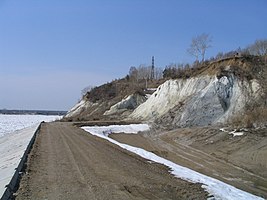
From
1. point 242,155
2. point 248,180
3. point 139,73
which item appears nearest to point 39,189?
point 248,180

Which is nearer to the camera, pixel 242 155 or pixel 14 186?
pixel 14 186

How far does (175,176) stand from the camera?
49.0ft

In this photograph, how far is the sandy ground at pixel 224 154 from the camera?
51.5ft

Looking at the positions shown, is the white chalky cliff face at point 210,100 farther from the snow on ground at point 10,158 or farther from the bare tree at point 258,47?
the bare tree at point 258,47

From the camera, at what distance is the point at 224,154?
22859mm

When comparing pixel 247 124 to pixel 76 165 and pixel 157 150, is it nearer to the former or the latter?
pixel 157 150

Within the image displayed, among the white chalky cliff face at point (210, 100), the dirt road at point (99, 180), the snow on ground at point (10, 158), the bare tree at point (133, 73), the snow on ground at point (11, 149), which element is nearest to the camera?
the dirt road at point (99, 180)

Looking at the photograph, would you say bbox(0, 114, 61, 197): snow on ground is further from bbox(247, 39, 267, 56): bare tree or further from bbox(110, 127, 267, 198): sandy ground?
bbox(247, 39, 267, 56): bare tree

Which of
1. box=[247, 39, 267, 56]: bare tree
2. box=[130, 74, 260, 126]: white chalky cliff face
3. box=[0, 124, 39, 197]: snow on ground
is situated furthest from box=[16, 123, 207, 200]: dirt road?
box=[247, 39, 267, 56]: bare tree

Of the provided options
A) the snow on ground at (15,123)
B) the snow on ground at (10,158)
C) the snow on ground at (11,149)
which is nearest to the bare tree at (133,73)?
the snow on ground at (15,123)

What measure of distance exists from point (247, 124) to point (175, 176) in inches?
604

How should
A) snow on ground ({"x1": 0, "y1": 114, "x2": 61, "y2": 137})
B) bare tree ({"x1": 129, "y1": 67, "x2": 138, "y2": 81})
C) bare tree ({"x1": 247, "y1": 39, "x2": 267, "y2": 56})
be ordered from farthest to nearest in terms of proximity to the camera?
bare tree ({"x1": 129, "y1": 67, "x2": 138, "y2": 81}), bare tree ({"x1": 247, "y1": 39, "x2": 267, "y2": 56}), snow on ground ({"x1": 0, "y1": 114, "x2": 61, "y2": 137})

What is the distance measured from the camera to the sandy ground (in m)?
15.7

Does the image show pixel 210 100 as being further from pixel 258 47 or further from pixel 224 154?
pixel 258 47
